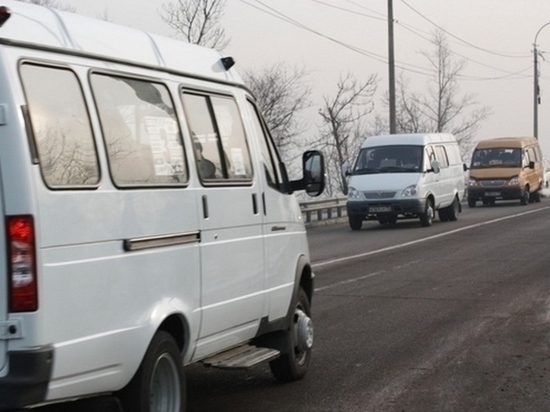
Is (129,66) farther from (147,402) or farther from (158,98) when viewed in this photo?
(147,402)

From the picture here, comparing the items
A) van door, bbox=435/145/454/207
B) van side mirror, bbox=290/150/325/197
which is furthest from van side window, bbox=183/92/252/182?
van door, bbox=435/145/454/207

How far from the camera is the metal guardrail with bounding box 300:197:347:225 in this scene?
2980cm

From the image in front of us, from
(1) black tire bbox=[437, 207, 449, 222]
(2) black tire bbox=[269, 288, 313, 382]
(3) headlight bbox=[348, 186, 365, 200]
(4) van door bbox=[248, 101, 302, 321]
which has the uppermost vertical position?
(4) van door bbox=[248, 101, 302, 321]

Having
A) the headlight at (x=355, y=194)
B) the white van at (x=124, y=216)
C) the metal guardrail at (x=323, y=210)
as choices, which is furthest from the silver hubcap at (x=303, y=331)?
the metal guardrail at (x=323, y=210)

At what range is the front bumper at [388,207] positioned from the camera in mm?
27641

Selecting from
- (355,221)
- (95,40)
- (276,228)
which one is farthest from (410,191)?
(95,40)

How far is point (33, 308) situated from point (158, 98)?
6.03 ft

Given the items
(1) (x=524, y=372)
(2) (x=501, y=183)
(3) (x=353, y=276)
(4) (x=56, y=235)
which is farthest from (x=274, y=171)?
(2) (x=501, y=183)

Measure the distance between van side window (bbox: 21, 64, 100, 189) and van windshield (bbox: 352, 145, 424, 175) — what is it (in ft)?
74.8

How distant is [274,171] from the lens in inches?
320

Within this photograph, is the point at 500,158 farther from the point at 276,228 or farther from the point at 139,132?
the point at 139,132

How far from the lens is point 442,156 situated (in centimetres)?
3011

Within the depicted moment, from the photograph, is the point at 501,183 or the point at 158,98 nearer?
the point at 158,98

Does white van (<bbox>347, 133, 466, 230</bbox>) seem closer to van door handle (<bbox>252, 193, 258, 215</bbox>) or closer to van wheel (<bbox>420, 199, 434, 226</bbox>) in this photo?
van wheel (<bbox>420, 199, 434, 226</bbox>)
